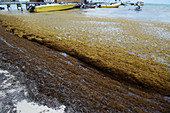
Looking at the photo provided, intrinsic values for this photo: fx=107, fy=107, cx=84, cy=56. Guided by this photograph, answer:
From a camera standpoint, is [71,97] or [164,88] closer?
[71,97]

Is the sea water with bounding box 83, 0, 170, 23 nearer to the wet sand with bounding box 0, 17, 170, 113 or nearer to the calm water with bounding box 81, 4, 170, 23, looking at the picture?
the calm water with bounding box 81, 4, 170, 23

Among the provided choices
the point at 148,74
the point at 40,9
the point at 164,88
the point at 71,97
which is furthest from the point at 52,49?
the point at 40,9

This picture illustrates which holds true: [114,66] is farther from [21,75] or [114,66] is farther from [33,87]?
[21,75]

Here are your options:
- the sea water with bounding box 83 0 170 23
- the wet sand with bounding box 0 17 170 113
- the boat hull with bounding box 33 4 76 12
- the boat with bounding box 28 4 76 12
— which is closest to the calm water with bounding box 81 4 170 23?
the sea water with bounding box 83 0 170 23

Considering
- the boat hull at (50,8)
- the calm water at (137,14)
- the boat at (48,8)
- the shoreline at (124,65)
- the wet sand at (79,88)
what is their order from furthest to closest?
the boat hull at (50,8) → the boat at (48,8) → the calm water at (137,14) → the shoreline at (124,65) → the wet sand at (79,88)

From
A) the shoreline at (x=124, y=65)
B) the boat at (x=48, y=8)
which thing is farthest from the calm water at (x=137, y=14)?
the shoreline at (x=124, y=65)

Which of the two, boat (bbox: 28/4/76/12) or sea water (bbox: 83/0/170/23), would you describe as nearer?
sea water (bbox: 83/0/170/23)

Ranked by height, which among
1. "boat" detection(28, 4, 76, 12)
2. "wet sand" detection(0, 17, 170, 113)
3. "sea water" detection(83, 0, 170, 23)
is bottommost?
"wet sand" detection(0, 17, 170, 113)

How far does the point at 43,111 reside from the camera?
181 cm

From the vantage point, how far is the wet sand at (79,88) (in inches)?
79.2

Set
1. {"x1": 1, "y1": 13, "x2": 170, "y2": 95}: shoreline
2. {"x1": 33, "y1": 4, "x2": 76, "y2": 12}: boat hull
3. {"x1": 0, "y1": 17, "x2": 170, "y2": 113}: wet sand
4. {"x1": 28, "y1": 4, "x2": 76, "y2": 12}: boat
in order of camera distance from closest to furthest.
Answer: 1. {"x1": 0, "y1": 17, "x2": 170, "y2": 113}: wet sand
2. {"x1": 1, "y1": 13, "x2": 170, "y2": 95}: shoreline
3. {"x1": 28, "y1": 4, "x2": 76, "y2": 12}: boat
4. {"x1": 33, "y1": 4, "x2": 76, "y2": 12}: boat hull

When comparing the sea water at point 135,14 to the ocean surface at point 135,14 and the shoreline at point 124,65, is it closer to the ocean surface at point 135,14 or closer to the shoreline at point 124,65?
the ocean surface at point 135,14

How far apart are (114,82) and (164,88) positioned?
1.14 metres

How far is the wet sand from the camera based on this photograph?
201 cm
